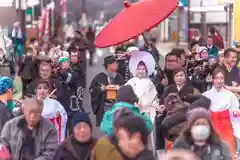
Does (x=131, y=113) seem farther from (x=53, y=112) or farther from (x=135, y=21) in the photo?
(x=135, y=21)

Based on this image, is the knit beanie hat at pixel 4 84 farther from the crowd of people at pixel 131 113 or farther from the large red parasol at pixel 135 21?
the large red parasol at pixel 135 21

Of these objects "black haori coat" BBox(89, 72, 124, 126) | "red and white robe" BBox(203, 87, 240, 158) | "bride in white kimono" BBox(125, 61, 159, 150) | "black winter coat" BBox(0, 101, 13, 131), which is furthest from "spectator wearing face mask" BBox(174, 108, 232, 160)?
"black haori coat" BBox(89, 72, 124, 126)

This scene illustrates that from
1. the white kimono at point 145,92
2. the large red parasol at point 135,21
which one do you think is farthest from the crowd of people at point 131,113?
the large red parasol at point 135,21

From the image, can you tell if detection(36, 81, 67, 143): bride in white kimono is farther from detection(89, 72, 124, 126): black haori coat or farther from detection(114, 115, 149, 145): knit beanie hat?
detection(114, 115, 149, 145): knit beanie hat

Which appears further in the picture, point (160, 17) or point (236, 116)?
point (160, 17)

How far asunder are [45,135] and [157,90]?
347 centimetres

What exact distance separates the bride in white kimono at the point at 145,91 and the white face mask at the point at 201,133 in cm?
289

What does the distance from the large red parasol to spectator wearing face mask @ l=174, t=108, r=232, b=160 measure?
11.1 feet

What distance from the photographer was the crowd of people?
567 centimetres

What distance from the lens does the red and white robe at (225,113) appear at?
8398 millimetres

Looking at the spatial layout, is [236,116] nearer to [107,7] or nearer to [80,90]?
[80,90]

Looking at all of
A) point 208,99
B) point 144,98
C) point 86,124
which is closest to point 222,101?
point 208,99

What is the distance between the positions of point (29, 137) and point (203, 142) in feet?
5.63

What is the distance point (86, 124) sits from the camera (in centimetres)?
601
